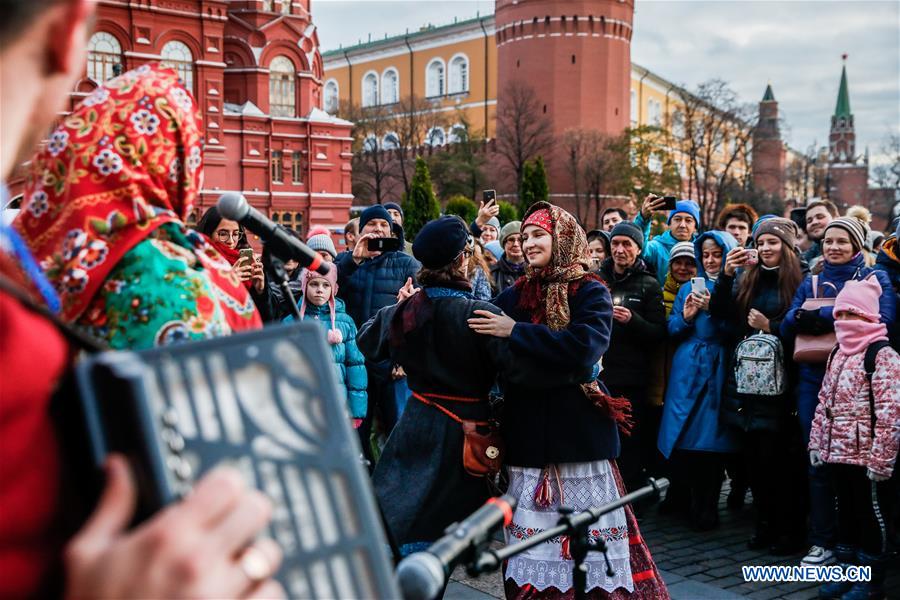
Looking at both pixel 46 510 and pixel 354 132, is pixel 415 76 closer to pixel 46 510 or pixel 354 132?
pixel 354 132

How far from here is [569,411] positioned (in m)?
4.74

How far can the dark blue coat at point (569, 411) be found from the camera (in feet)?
15.1

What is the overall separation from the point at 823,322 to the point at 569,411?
8.33 feet

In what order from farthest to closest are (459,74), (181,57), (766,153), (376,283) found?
1. (459,74)
2. (766,153)
3. (181,57)
4. (376,283)

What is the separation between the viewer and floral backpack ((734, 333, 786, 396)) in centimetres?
676

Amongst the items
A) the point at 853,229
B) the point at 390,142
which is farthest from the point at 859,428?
the point at 390,142

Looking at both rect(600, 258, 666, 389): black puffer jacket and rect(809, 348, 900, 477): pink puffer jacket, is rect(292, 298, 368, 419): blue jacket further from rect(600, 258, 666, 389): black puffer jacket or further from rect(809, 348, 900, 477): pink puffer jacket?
rect(809, 348, 900, 477): pink puffer jacket

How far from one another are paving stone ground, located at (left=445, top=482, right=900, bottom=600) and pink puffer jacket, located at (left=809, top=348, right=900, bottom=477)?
95 cm

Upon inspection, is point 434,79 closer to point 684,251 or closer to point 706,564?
point 684,251


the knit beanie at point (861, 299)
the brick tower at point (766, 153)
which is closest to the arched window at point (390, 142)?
the brick tower at point (766, 153)

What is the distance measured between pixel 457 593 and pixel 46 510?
4.93m

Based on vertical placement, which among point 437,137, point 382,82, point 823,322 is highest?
point 382,82

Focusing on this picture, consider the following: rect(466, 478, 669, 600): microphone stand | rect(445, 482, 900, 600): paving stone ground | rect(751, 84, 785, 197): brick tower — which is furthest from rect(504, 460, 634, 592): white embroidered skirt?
rect(751, 84, 785, 197): brick tower

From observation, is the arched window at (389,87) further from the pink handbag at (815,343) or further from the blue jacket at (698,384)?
the pink handbag at (815,343)
